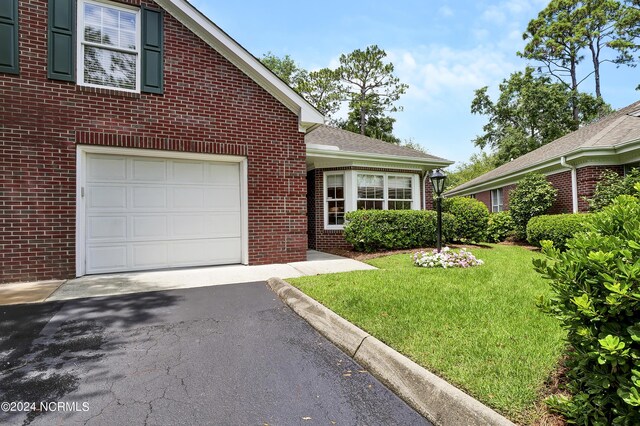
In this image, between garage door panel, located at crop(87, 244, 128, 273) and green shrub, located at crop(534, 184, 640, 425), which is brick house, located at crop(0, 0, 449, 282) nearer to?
garage door panel, located at crop(87, 244, 128, 273)

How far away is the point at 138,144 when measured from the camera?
6.35m

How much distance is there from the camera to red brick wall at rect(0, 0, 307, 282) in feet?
18.5

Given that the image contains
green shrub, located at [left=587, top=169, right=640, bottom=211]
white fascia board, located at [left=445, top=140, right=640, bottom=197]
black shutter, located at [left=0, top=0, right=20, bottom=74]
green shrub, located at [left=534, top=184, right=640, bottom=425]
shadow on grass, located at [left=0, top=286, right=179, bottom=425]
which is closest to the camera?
green shrub, located at [left=534, top=184, right=640, bottom=425]

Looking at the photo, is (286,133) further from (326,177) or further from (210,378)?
(210,378)

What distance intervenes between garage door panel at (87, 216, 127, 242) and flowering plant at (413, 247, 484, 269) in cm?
623

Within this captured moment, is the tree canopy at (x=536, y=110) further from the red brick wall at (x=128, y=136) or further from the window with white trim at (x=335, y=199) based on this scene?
the red brick wall at (x=128, y=136)

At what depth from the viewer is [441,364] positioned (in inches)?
100

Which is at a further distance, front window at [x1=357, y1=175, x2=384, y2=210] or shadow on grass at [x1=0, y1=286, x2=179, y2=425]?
front window at [x1=357, y1=175, x2=384, y2=210]

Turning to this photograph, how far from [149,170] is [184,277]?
244cm

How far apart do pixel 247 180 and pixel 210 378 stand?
517 cm

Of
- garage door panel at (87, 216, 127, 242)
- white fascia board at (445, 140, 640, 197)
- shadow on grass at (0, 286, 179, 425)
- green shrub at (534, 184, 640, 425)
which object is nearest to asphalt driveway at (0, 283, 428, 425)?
shadow on grass at (0, 286, 179, 425)

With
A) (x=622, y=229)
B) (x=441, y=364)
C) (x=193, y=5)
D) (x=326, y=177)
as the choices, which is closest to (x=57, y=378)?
(x=441, y=364)

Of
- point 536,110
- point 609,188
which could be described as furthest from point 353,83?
point 609,188

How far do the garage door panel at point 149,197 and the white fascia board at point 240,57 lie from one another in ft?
10.9
